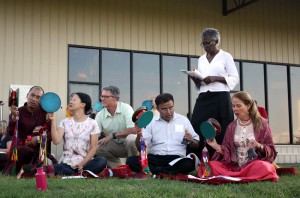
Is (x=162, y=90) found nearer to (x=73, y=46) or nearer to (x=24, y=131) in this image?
(x=73, y=46)

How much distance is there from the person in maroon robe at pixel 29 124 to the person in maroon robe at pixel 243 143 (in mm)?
1931

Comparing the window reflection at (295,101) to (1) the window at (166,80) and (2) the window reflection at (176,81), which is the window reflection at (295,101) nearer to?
(1) the window at (166,80)

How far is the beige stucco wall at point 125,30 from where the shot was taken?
8508 mm

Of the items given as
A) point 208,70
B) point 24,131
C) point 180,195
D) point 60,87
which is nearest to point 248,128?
point 208,70

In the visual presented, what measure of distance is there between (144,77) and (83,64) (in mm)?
1387

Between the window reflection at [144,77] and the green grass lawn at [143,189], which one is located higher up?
the window reflection at [144,77]

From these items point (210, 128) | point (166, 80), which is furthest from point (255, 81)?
point (210, 128)

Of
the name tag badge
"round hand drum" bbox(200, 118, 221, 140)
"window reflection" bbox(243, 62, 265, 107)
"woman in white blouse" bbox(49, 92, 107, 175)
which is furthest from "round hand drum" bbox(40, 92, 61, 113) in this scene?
"window reflection" bbox(243, 62, 265, 107)

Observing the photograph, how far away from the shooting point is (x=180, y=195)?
11.5 ft

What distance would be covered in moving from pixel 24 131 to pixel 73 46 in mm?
3844

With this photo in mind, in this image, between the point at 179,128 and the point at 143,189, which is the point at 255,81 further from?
the point at 143,189

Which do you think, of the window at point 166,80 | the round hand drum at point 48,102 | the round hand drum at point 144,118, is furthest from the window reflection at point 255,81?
the round hand drum at point 48,102

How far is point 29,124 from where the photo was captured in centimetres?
540

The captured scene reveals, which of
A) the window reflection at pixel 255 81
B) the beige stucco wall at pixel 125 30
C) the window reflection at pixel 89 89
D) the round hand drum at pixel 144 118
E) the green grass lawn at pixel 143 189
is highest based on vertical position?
the beige stucco wall at pixel 125 30
